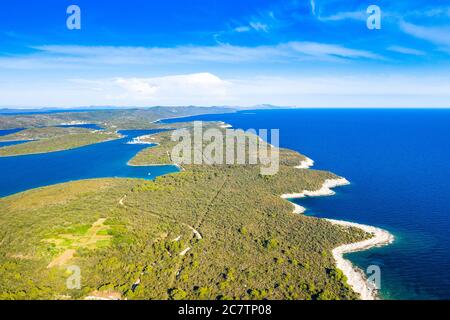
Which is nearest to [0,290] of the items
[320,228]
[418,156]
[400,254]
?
[320,228]

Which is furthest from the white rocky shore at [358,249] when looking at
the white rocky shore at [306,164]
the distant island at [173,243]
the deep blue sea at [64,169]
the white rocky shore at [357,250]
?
the deep blue sea at [64,169]

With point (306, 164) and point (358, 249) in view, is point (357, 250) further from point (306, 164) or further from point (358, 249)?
point (306, 164)

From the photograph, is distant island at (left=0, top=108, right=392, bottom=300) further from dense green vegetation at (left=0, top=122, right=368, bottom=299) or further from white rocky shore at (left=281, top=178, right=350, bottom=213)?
white rocky shore at (left=281, top=178, right=350, bottom=213)

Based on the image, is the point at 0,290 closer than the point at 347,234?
Yes

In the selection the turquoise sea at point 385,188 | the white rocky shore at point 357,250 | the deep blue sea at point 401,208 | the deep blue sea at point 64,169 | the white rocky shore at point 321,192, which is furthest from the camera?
the deep blue sea at point 64,169

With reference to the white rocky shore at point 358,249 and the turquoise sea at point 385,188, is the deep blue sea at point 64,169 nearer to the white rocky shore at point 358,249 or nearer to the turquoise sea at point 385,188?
the turquoise sea at point 385,188

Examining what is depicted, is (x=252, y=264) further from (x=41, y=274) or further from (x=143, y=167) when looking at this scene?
(x=143, y=167)
